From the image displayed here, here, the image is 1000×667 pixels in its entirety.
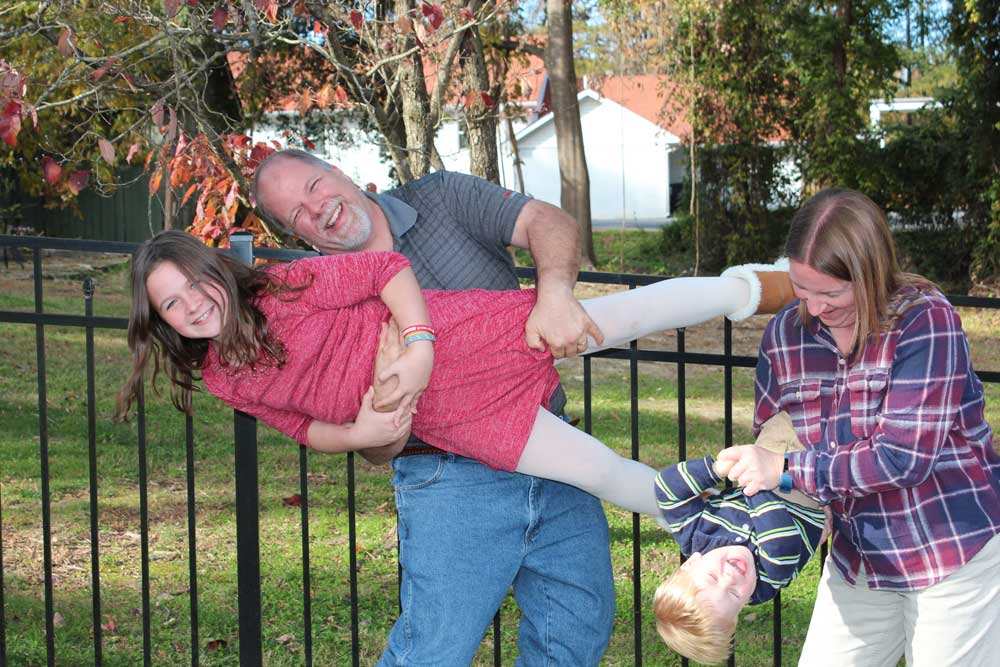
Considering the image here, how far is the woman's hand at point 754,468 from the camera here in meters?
2.32

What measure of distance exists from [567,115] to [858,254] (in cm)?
1512

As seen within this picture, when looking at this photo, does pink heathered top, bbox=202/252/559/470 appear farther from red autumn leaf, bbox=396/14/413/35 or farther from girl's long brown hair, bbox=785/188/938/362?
red autumn leaf, bbox=396/14/413/35

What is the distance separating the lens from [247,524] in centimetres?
317

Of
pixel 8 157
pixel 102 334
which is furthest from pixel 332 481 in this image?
pixel 8 157

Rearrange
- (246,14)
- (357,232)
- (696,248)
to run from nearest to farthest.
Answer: (357,232) < (246,14) < (696,248)

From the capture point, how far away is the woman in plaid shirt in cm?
222

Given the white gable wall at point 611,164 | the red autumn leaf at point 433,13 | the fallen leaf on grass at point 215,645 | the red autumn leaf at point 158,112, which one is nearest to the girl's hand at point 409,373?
the red autumn leaf at point 158,112

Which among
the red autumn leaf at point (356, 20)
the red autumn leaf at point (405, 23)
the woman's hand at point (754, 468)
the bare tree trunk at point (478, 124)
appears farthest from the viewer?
the bare tree trunk at point (478, 124)

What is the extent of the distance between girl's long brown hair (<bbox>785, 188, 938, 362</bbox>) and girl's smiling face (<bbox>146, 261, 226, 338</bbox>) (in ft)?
4.28

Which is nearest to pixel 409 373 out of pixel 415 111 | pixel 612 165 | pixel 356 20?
pixel 356 20

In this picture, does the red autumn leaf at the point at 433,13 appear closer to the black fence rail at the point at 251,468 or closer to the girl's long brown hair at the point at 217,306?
the black fence rail at the point at 251,468

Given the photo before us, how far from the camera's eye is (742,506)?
8.02 feet

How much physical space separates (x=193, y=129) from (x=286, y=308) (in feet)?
17.6

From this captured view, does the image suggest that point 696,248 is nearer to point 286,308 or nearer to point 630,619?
point 630,619
